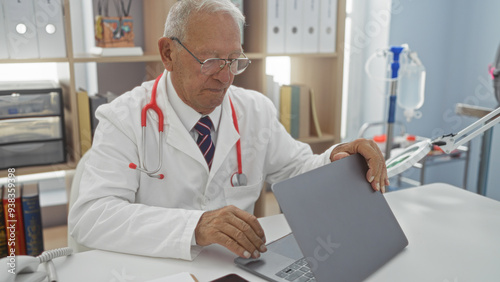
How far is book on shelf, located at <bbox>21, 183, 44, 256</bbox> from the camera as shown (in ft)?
6.07

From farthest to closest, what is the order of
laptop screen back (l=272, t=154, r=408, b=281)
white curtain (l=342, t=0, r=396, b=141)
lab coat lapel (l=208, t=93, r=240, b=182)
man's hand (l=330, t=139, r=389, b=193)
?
white curtain (l=342, t=0, r=396, b=141)
lab coat lapel (l=208, t=93, r=240, b=182)
man's hand (l=330, t=139, r=389, b=193)
laptop screen back (l=272, t=154, r=408, b=281)

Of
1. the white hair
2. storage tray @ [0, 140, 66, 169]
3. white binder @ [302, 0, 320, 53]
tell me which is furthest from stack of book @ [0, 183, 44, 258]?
white binder @ [302, 0, 320, 53]

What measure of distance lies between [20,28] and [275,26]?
1.14 meters

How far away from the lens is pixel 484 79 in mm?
2812

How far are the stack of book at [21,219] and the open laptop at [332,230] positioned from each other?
1.21 metres

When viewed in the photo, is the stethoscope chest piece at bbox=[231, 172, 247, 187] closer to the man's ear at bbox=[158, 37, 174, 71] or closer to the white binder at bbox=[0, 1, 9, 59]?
the man's ear at bbox=[158, 37, 174, 71]

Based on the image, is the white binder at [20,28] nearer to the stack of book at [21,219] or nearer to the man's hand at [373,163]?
the stack of book at [21,219]

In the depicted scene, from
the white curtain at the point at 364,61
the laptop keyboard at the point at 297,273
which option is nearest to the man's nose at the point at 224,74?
the laptop keyboard at the point at 297,273

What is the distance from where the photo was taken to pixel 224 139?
1.41 metres

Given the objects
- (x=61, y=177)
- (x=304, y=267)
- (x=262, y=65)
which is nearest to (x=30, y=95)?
(x=61, y=177)

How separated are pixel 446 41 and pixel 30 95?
100 inches

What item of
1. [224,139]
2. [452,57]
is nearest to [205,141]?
A: [224,139]

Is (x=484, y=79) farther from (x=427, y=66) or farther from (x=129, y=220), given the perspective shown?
(x=129, y=220)

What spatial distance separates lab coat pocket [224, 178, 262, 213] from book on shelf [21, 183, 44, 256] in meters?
0.94
